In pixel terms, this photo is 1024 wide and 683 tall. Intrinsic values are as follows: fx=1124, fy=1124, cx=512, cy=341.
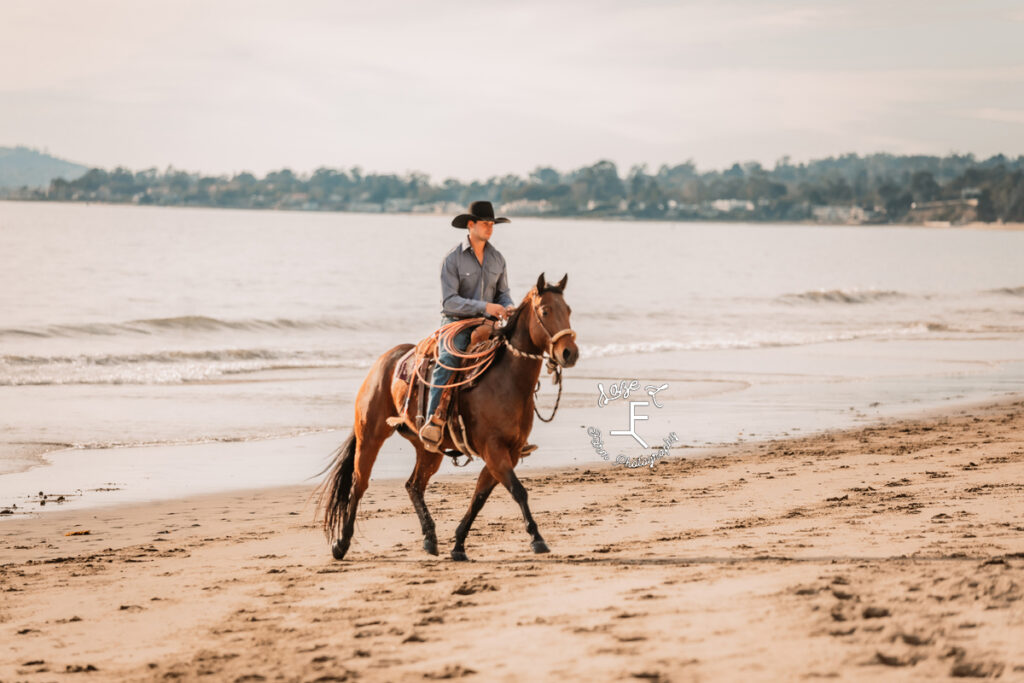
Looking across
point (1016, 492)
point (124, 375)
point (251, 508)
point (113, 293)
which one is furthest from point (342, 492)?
point (113, 293)

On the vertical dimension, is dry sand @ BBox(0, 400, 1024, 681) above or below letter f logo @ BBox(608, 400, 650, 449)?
above

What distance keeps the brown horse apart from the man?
0.58 feet

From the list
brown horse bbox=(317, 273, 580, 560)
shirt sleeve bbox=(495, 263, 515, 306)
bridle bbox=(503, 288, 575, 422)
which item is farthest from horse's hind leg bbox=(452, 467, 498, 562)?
shirt sleeve bbox=(495, 263, 515, 306)

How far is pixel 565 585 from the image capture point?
263 inches

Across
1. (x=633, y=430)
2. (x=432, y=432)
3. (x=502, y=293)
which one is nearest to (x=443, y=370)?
(x=432, y=432)

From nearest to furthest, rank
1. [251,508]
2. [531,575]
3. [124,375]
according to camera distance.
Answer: [531,575]
[251,508]
[124,375]

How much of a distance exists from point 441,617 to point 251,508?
190 inches

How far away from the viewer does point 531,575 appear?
23.4 feet

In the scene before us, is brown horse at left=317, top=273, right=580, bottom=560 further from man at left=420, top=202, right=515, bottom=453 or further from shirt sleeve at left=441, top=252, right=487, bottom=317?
shirt sleeve at left=441, top=252, right=487, bottom=317

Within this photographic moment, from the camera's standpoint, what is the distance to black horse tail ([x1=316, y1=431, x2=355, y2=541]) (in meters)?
8.62

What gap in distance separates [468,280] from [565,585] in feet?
8.86

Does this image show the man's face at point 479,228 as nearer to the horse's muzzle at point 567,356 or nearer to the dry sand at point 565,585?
the horse's muzzle at point 567,356

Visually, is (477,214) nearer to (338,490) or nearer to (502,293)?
(502,293)

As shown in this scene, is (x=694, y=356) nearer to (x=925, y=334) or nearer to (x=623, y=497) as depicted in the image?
(x=925, y=334)
